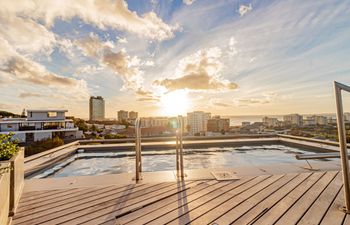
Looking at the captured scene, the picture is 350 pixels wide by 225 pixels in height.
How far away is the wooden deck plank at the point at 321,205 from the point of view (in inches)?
56.4

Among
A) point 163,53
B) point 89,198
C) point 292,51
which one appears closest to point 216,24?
point 163,53

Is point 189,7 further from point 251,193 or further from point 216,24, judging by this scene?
point 251,193

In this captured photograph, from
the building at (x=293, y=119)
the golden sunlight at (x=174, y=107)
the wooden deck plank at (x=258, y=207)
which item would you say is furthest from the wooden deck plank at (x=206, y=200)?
the building at (x=293, y=119)

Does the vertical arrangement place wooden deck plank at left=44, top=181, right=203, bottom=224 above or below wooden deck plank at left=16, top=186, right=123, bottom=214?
below

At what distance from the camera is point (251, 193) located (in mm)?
1963

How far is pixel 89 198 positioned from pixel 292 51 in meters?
6.96

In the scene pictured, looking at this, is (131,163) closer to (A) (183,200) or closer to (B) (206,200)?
(A) (183,200)

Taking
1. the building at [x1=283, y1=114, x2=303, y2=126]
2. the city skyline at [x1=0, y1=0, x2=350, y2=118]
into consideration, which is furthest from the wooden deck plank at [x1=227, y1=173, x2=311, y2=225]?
the building at [x1=283, y1=114, x2=303, y2=126]

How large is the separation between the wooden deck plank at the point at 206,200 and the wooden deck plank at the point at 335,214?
72 centimetres

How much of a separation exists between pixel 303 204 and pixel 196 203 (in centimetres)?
106

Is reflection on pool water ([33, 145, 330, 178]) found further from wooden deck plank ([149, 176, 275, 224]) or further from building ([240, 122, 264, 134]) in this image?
building ([240, 122, 264, 134])

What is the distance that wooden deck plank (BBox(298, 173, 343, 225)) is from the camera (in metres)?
1.43

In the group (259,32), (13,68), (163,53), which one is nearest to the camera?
(259,32)

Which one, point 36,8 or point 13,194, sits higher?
point 36,8
